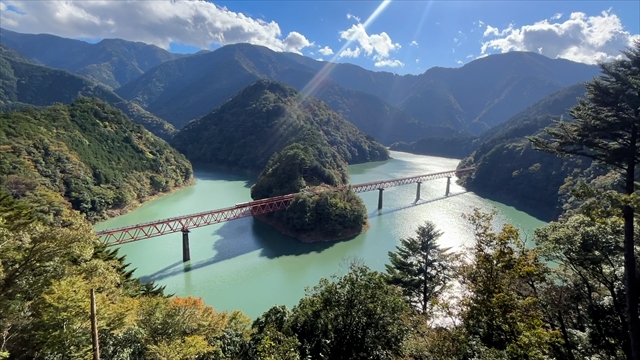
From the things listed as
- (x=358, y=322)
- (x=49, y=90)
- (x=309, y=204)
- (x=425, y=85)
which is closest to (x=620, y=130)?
(x=358, y=322)

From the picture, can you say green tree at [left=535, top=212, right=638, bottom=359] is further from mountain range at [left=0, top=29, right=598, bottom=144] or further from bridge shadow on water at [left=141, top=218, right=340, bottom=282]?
mountain range at [left=0, top=29, right=598, bottom=144]

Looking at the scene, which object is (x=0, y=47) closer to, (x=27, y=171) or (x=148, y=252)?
(x=27, y=171)

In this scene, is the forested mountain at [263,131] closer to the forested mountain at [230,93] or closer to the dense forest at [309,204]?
the dense forest at [309,204]

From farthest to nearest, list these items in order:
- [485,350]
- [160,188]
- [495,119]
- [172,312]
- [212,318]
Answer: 1. [495,119]
2. [160,188]
3. [212,318]
4. [172,312]
5. [485,350]

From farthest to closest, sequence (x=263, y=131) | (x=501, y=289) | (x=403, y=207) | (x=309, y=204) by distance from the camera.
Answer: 1. (x=263, y=131)
2. (x=403, y=207)
3. (x=309, y=204)
4. (x=501, y=289)

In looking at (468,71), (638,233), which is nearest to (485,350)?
(638,233)

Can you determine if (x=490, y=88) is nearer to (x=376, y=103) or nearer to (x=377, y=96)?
(x=377, y=96)

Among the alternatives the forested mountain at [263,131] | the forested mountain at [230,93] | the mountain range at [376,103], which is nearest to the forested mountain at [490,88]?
the mountain range at [376,103]
